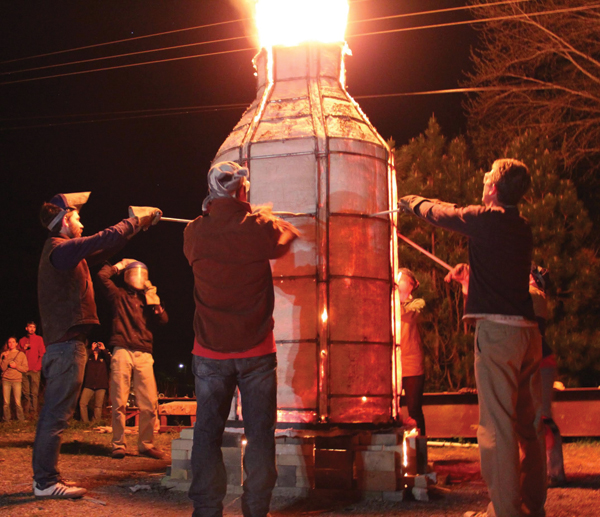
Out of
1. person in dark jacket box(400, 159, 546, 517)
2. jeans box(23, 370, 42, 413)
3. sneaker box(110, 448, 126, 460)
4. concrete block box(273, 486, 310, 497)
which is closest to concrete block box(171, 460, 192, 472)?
concrete block box(273, 486, 310, 497)

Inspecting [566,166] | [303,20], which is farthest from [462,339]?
[303,20]

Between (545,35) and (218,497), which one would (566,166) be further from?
(218,497)

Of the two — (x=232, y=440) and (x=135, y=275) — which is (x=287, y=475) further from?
(x=135, y=275)

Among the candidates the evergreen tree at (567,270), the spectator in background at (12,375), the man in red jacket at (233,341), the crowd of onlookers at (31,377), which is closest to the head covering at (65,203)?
the man in red jacket at (233,341)

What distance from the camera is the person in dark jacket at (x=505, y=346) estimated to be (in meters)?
3.80

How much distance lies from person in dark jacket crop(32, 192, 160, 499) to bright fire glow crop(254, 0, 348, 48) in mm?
2562

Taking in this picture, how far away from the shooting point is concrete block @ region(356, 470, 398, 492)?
4934mm

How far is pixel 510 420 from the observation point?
3.81m

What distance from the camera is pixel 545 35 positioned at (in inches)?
610

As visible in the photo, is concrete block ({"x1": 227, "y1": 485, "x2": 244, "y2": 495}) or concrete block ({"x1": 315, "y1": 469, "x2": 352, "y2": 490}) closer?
concrete block ({"x1": 315, "y1": 469, "x2": 352, "y2": 490})

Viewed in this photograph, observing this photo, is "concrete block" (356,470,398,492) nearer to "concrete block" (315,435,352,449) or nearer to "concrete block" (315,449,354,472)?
"concrete block" (315,449,354,472)

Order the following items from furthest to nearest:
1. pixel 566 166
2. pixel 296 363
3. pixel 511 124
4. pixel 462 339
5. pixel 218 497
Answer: pixel 511 124 < pixel 566 166 < pixel 462 339 < pixel 296 363 < pixel 218 497

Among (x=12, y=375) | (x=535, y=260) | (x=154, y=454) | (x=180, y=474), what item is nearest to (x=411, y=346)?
(x=180, y=474)

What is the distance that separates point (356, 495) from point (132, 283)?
13.5 feet
